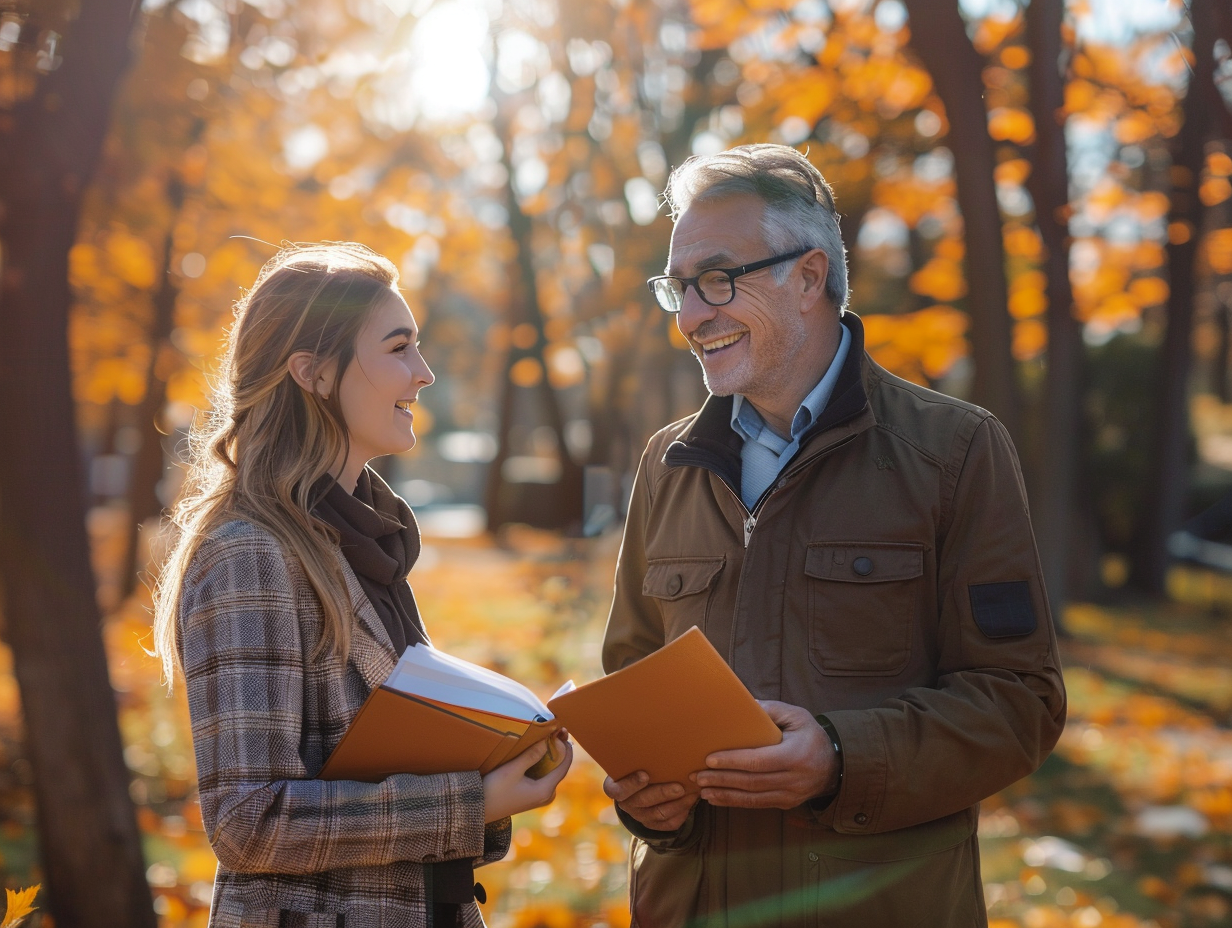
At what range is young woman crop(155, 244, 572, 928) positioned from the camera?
2055mm

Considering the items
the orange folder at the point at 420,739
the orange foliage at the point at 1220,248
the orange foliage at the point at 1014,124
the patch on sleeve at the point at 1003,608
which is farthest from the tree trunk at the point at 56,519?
the orange foliage at the point at 1220,248

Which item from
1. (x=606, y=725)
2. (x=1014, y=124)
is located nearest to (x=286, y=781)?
(x=606, y=725)

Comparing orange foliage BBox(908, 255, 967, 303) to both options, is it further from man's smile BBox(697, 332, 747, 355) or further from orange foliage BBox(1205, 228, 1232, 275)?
man's smile BBox(697, 332, 747, 355)

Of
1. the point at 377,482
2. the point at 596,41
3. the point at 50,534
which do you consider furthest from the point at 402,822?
the point at 596,41

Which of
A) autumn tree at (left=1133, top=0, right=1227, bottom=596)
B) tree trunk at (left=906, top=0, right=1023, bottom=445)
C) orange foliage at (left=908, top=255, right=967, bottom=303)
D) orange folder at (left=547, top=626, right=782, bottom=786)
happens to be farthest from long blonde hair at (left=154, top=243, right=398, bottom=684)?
autumn tree at (left=1133, top=0, right=1227, bottom=596)

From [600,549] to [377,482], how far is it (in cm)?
1677

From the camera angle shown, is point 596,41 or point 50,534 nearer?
point 50,534

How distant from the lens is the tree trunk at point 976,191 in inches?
227

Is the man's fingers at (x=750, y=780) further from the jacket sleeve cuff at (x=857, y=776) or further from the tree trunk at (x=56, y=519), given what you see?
the tree trunk at (x=56, y=519)

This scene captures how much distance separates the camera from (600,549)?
19.4 meters

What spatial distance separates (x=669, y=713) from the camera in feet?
6.94

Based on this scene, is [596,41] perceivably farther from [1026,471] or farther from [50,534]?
[50,534]

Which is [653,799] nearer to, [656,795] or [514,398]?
[656,795]

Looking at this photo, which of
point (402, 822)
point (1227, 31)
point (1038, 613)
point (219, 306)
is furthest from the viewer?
point (219, 306)
